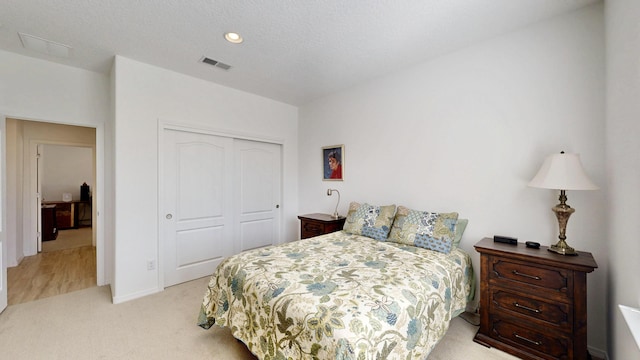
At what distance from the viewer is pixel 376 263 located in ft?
6.15

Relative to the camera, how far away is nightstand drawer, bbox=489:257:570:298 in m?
1.65

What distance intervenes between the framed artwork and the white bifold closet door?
2.76 feet

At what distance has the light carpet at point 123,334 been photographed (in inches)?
71.0

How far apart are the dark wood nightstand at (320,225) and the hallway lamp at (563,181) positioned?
2072 mm

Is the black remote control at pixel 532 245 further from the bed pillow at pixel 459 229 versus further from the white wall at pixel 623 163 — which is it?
the bed pillow at pixel 459 229

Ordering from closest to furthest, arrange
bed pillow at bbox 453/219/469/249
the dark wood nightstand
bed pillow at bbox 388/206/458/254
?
bed pillow at bbox 388/206/458/254 → bed pillow at bbox 453/219/469/249 → the dark wood nightstand

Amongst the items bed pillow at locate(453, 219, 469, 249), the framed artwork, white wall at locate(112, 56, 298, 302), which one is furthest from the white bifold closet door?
bed pillow at locate(453, 219, 469, 249)

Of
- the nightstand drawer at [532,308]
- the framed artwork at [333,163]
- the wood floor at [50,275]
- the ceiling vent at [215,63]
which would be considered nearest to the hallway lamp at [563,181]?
the nightstand drawer at [532,308]

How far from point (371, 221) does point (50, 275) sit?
4.17m

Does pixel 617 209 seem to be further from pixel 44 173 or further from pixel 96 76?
pixel 44 173

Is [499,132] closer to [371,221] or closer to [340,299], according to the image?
[371,221]

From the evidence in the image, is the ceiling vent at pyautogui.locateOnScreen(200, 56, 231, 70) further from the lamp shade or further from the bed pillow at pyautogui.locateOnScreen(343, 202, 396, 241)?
the lamp shade

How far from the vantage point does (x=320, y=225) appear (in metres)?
3.31

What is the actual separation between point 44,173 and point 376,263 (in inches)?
346
